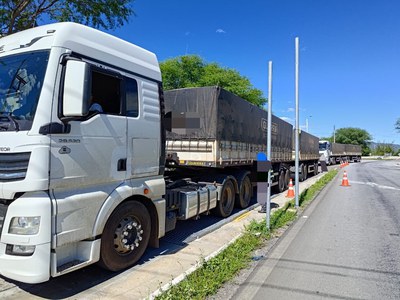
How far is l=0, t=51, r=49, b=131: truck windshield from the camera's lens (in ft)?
11.2

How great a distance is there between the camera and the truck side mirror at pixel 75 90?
3330 mm

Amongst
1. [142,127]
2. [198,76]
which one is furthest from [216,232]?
[198,76]

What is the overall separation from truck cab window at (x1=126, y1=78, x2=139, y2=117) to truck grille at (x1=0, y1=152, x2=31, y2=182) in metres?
1.52

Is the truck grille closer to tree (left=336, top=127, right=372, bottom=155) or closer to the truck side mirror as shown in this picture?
the truck side mirror

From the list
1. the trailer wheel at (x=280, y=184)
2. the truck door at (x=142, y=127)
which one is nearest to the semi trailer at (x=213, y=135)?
the truck door at (x=142, y=127)

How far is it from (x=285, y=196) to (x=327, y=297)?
8.64m

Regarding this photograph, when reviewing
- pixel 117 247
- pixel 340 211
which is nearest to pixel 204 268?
pixel 117 247

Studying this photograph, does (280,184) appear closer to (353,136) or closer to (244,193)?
(244,193)

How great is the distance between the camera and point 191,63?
33.7 metres

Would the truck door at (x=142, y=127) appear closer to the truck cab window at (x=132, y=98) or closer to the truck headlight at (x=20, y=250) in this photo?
the truck cab window at (x=132, y=98)

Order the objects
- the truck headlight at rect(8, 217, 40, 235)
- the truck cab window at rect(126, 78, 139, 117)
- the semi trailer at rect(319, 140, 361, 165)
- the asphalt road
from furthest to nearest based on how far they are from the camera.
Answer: the semi trailer at rect(319, 140, 361, 165), the truck cab window at rect(126, 78, 139, 117), the asphalt road, the truck headlight at rect(8, 217, 40, 235)

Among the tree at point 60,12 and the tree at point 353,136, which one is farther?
the tree at point 353,136

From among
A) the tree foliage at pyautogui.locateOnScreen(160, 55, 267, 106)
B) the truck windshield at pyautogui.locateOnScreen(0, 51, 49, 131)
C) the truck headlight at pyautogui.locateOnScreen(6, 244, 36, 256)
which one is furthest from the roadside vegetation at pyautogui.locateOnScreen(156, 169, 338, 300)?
the tree foliage at pyautogui.locateOnScreen(160, 55, 267, 106)

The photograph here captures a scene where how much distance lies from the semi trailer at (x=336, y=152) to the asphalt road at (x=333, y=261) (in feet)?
89.8
